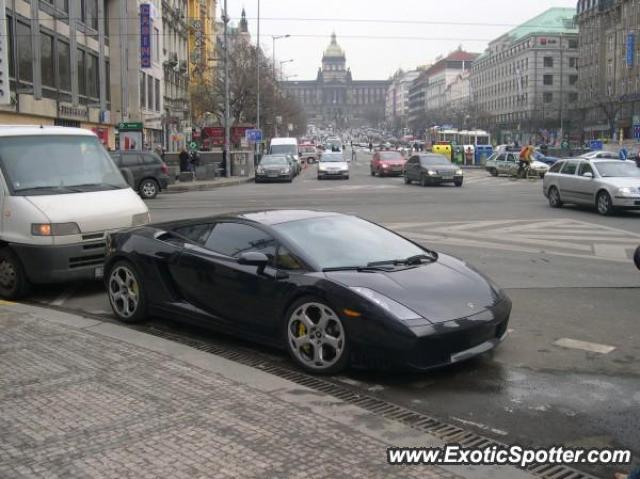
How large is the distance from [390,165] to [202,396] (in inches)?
1463

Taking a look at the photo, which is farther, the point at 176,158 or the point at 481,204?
the point at 176,158

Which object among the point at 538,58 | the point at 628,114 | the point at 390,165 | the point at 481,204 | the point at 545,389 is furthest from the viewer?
the point at 538,58

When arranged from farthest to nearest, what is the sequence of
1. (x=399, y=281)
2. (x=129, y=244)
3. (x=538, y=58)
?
(x=538, y=58), (x=129, y=244), (x=399, y=281)

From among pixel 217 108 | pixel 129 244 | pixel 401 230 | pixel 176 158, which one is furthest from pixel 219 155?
pixel 129 244

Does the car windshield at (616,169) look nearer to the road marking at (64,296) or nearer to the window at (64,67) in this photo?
the road marking at (64,296)

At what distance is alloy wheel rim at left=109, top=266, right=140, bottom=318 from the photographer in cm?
757

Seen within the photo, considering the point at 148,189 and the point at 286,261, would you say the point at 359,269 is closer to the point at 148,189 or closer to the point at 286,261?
the point at 286,261

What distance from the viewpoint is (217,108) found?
63.5m

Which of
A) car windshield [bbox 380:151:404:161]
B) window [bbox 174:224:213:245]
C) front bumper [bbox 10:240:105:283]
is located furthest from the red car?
window [bbox 174:224:213:245]

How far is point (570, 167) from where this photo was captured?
20.3 m

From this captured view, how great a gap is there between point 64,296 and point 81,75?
34146 millimetres

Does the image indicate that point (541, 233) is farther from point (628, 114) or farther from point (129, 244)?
point (628, 114)

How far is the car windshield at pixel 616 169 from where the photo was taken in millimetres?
19016

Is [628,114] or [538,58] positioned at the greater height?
[538,58]
